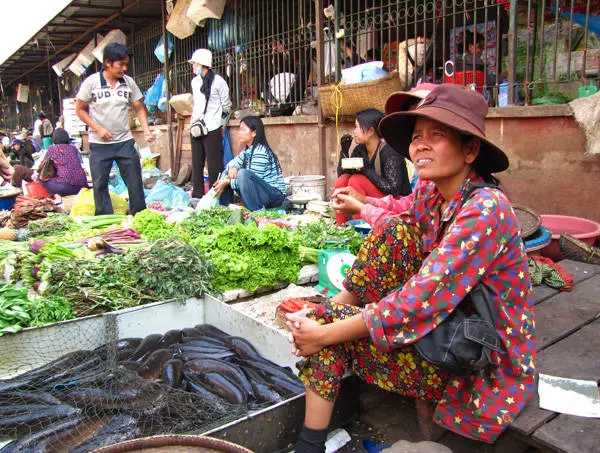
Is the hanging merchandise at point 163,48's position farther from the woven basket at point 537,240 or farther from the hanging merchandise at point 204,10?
the woven basket at point 537,240

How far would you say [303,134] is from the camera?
802 cm

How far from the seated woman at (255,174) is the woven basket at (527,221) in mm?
3286

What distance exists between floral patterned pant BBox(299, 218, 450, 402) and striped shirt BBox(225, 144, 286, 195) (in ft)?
14.3

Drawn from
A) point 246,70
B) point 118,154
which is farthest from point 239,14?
point 118,154

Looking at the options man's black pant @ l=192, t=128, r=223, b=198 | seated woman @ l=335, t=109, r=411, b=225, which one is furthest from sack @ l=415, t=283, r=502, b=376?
man's black pant @ l=192, t=128, r=223, b=198

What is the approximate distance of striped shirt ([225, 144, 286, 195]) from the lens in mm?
6605

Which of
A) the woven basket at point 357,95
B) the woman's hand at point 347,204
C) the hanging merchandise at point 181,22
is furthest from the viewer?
the hanging merchandise at point 181,22

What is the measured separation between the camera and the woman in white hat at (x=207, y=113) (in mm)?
8195

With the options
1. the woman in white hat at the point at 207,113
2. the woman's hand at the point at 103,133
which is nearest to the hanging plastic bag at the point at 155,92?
the woman in white hat at the point at 207,113

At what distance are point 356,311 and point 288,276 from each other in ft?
6.65

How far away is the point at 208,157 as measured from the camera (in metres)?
8.56

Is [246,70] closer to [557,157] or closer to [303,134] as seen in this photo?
[303,134]

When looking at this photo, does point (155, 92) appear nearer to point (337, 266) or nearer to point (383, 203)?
point (337, 266)

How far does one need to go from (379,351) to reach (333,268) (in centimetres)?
188
